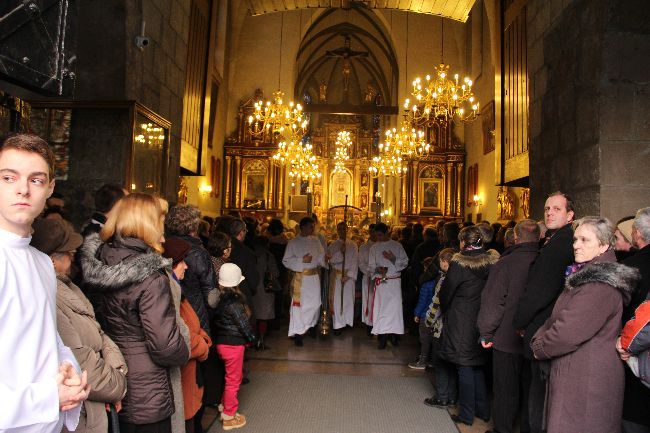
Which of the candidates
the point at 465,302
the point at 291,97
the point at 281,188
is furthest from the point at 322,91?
the point at 465,302

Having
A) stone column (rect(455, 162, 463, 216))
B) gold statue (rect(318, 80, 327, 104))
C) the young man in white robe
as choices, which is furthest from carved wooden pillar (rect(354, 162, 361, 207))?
the young man in white robe

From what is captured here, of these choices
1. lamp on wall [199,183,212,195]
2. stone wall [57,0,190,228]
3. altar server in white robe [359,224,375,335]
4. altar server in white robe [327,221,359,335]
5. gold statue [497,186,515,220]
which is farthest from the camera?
lamp on wall [199,183,212,195]

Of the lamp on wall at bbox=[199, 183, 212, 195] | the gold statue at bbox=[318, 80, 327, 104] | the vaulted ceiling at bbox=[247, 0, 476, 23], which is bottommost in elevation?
the lamp on wall at bbox=[199, 183, 212, 195]

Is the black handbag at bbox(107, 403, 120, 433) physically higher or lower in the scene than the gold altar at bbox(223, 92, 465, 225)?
lower

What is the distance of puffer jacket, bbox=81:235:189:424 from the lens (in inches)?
84.4

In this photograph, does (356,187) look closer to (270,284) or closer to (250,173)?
(250,173)

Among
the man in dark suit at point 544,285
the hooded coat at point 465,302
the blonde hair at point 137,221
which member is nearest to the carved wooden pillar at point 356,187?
the hooded coat at point 465,302

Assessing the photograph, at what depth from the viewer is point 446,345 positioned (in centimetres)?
421

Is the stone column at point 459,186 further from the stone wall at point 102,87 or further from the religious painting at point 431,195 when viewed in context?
the stone wall at point 102,87

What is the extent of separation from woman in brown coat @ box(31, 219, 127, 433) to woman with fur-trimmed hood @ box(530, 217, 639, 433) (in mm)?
2162

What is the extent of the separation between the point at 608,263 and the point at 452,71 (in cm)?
1839

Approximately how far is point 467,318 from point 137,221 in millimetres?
2950

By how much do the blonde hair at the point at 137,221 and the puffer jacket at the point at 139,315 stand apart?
0.05 metres

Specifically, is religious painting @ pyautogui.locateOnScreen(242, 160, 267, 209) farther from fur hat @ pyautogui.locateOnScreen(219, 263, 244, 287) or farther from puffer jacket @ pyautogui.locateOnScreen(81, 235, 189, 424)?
puffer jacket @ pyautogui.locateOnScreen(81, 235, 189, 424)
